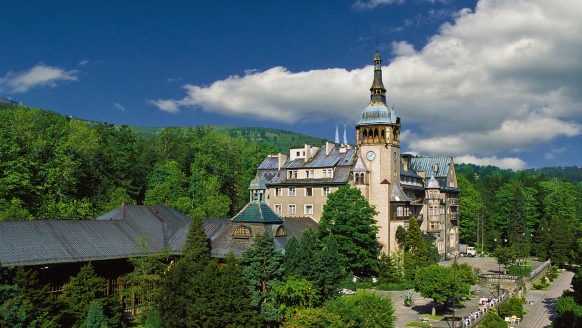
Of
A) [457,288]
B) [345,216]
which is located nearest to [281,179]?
[345,216]

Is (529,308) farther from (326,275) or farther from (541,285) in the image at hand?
(326,275)

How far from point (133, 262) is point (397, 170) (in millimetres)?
41194

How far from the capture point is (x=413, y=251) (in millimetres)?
65500

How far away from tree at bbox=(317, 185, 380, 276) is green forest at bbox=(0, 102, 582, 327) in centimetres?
14

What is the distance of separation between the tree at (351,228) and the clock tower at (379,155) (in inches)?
358

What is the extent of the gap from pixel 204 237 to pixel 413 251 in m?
33.2

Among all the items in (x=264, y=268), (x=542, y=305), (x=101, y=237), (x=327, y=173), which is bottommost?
(x=542, y=305)

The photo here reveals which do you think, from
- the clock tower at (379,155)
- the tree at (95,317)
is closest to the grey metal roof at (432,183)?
the clock tower at (379,155)

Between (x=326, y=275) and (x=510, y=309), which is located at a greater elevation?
(x=326, y=275)

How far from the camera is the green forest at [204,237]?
1351 inches

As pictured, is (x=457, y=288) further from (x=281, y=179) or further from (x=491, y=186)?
(x=491, y=186)

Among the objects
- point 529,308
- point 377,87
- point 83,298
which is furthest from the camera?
point 377,87

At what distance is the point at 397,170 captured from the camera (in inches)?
2825

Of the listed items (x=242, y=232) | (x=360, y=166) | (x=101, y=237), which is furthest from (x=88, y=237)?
(x=360, y=166)
